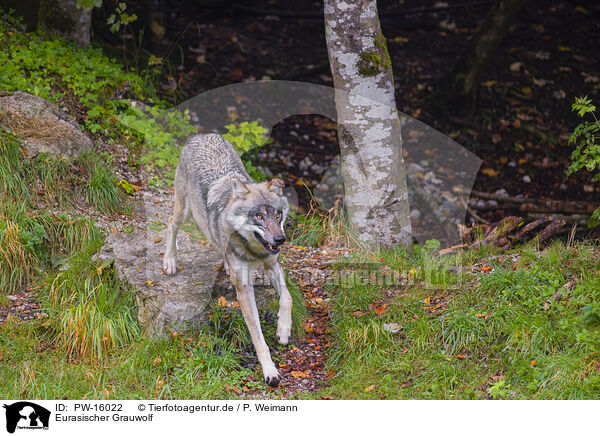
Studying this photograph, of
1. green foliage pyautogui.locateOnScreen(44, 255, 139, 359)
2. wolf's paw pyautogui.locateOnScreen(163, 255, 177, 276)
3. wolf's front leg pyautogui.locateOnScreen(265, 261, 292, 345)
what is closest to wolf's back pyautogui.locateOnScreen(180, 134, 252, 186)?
wolf's paw pyautogui.locateOnScreen(163, 255, 177, 276)

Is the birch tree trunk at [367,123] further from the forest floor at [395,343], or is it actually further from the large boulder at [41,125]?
the large boulder at [41,125]

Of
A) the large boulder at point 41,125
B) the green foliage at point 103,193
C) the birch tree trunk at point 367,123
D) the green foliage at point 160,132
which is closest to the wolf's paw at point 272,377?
the birch tree trunk at point 367,123

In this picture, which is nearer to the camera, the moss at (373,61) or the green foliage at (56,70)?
the moss at (373,61)

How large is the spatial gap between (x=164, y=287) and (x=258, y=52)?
299 inches

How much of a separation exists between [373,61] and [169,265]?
10.7ft

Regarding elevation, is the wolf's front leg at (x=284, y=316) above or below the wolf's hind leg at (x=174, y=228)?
below

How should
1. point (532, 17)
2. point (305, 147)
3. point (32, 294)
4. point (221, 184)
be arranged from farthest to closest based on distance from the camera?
point (532, 17)
point (305, 147)
point (32, 294)
point (221, 184)

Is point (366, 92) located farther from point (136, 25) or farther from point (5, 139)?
point (136, 25)

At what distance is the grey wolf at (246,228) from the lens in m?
4.93

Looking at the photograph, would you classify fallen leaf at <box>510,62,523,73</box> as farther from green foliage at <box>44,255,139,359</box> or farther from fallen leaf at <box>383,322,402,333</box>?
green foliage at <box>44,255,139,359</box>

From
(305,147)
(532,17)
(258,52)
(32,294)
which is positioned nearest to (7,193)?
(32,294)

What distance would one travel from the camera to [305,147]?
10156mm

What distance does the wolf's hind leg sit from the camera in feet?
20.0
